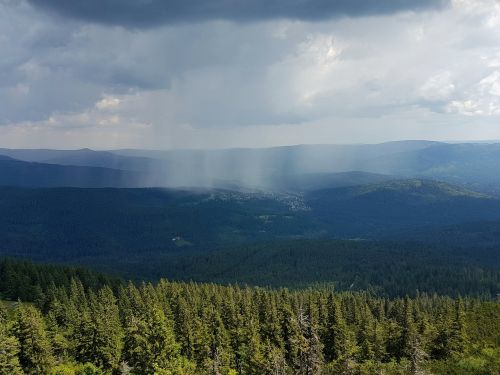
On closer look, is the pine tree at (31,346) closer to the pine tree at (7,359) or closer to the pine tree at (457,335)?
the pine tree at (7,359)

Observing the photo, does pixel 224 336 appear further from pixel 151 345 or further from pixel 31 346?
pixel 151 345

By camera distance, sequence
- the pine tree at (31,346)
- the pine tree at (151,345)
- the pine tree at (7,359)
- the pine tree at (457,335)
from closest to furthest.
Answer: the pine tree at (151,345)
the pine tree at (7,359)
the pine tree at (31,346)
the pine tree at (457,335)

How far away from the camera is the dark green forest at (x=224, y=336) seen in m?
66.6

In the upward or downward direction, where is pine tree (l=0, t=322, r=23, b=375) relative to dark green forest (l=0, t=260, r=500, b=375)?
upward

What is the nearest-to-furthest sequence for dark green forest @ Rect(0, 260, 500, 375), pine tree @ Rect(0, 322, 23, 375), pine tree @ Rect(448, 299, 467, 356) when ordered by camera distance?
pine tree @ Rect(0, 322, 23, 375), dark green forest @ Rect(0, 260, 500, 375), pine tree @ Rect(448, 299, 467, 356)

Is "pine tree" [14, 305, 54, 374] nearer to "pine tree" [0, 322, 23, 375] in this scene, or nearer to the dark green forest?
the dark green forest

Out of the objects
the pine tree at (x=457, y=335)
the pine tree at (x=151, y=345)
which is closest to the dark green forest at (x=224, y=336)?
the pine tree at (x=151, y=345)

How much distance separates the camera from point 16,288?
14700 centimetres

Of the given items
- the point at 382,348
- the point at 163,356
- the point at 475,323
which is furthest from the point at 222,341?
the point at 475,323

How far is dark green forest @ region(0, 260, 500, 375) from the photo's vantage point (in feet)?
218

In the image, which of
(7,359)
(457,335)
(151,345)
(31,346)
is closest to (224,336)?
(31,346)

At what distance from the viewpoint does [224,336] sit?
322 feet

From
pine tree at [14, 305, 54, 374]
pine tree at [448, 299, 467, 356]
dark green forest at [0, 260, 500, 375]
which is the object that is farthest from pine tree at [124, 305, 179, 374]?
pine tree at [448, 299, 467, 356]

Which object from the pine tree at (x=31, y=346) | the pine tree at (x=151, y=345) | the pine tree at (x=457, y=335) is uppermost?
the pine tree at (x=151, y=345)
